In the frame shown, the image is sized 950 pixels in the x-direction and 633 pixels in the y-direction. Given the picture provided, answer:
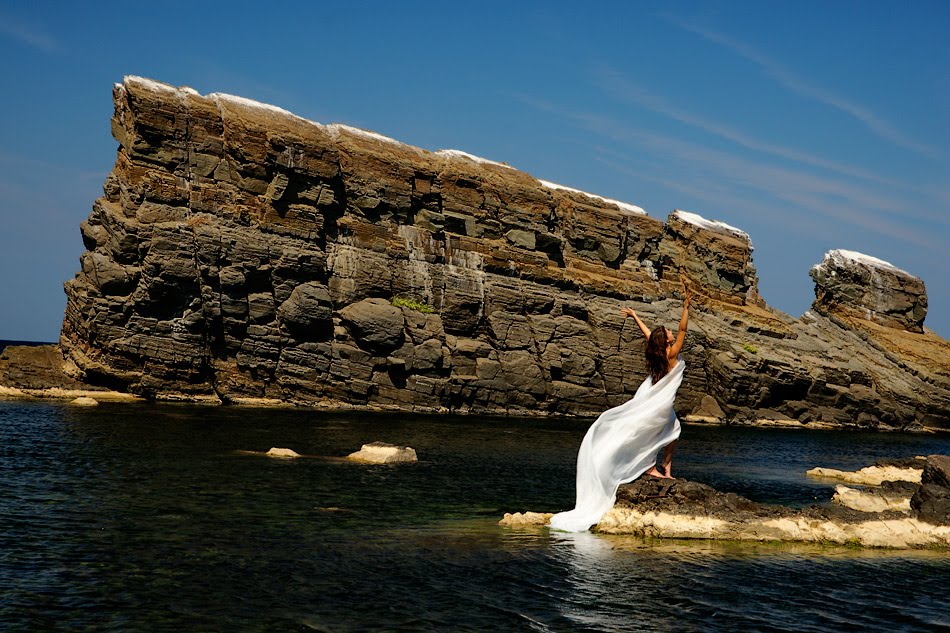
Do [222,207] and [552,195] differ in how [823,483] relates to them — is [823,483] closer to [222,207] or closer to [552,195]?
[222,207]

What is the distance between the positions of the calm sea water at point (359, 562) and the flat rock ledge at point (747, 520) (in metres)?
0.60

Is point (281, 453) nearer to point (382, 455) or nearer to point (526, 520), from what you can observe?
point (382, 455)

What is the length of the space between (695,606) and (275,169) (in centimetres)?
5722

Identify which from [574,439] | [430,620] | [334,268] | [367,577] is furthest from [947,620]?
[334,268]

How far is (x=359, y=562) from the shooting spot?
50.2 ft

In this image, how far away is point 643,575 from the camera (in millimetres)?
14391

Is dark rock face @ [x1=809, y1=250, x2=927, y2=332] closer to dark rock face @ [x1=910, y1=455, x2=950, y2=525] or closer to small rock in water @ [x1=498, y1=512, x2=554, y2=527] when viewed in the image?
dark rock face @ [x1=910, y1=455, x2=950, y2=525]

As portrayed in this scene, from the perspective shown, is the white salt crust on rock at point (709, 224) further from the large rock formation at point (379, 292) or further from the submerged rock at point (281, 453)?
the submerged rock at point (281, 453)

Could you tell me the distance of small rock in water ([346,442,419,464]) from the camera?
32.8 m

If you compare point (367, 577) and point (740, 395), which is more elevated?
point (740, 395)

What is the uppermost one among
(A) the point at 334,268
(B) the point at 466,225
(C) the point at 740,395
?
(B) the point at 466,225

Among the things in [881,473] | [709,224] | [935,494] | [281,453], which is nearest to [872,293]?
[709,224]

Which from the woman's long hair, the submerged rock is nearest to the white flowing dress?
the woman's long hair

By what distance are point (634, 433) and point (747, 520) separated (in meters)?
3.27
